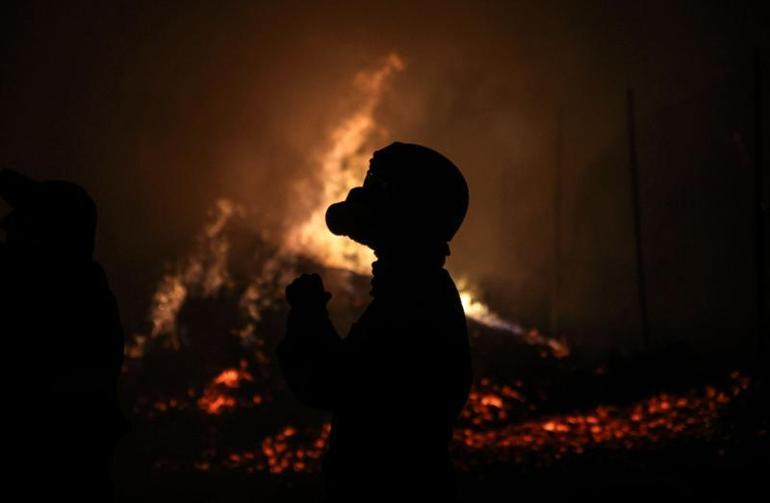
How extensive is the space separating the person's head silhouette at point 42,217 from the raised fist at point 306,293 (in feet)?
4.28

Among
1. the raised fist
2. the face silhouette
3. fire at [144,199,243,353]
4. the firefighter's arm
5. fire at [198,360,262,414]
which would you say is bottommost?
the firefighter's arm

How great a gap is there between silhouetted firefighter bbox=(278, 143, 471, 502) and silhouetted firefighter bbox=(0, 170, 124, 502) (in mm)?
1141

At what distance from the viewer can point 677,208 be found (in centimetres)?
2514

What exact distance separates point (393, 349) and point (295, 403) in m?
13.2

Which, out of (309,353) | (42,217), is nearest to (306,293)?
(309,353)

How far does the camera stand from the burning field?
444 inches

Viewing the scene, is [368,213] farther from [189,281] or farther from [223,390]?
[189,281]

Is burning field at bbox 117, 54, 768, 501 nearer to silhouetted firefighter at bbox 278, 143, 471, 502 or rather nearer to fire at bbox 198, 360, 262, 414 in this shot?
fire at bbox 198, 360, 262, 414

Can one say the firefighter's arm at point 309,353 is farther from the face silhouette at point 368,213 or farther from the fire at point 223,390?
the fire at point 223,390

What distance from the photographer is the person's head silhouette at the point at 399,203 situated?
2.36 metres

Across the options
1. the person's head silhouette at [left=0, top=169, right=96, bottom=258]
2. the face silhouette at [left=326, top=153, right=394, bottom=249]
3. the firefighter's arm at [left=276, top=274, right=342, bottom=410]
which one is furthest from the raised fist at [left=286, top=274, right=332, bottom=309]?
the person's head silhouette at [left=0, top=169, right=96, bottom=258]

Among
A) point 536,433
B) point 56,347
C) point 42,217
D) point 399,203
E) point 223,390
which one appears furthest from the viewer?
point 223,390

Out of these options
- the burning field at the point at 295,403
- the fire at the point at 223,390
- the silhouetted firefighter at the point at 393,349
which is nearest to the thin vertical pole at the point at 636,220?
the burning field at the point at 295,403

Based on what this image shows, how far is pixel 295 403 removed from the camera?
1490 centimetres
